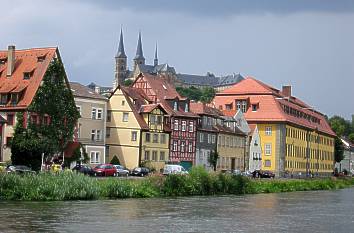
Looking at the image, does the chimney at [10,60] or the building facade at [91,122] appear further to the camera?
the building facade at [91,122]

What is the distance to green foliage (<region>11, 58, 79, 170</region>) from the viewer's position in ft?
260

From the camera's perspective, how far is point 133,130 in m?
98.8

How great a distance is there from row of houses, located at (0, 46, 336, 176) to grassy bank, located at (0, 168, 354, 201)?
19570 mm

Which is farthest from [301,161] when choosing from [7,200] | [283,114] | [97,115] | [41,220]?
[41,220]

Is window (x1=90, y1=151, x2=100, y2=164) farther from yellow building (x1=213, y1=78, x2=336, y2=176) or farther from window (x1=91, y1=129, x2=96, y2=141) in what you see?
yellow building (x1=213, y1=78, x2=336, y2=176)

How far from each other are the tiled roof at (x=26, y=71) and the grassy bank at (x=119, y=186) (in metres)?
21.7

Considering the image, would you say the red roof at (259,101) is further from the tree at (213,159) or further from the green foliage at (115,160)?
the green foliage at (115,160)

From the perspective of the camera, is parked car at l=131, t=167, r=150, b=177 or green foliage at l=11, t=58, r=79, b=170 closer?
green foliage at l=11, t=58, r=79, b=170

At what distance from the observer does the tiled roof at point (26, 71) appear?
82875 millimetres

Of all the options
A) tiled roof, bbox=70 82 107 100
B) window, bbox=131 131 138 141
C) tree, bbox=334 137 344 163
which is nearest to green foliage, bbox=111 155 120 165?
window, bbox=131 131 138 141

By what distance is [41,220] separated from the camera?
1594 inches

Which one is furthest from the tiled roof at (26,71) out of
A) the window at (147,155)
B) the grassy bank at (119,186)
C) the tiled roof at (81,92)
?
the grassy bank at (119,186)

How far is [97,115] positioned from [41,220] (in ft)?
185

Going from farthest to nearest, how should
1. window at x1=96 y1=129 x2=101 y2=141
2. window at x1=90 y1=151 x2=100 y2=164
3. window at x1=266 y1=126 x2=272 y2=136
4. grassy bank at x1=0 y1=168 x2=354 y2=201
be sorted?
window at x1=266 y1=126 x2=272 y2=136
window at x1=96 y1=129 x2=101 y2=141
window at x1=90 y1=151 x2=100 y2=164
grassy bank at x1=0 y1=168 x2=354 y2=201
